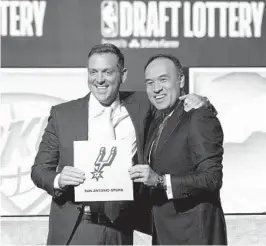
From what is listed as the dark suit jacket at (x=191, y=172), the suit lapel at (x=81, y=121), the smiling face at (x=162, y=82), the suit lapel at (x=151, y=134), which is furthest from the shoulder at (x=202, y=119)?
the suit lapel at (x=81, y=121)

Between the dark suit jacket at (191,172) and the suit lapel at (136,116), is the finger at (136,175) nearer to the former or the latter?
the dark suit jacket at (191,172)

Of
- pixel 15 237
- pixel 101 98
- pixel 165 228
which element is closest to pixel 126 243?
pixel 165 228

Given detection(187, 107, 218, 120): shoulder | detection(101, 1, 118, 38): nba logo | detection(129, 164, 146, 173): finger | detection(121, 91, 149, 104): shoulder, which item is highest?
detection(101, 1, 118, 38): nba logo

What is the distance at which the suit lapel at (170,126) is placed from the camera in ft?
12.5

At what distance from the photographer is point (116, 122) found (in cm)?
393

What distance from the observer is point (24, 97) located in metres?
6.56

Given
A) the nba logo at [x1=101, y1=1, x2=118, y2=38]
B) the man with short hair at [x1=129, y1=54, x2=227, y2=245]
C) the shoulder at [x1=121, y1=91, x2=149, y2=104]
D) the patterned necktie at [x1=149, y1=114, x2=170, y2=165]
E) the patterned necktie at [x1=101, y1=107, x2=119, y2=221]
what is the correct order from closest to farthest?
1. the man with short hair at [x1=129, y1=54, x2=227, y2=245]
2. the patterned necktie at [x1=101, y1=107, x2=119, y2=221]
3. the patterned necktie at [x1=149, y1=114, x2=170, y2=165]
4. the shoulder at [x1=121, y1=91, x2=149, y2=104]
5. the nba logo at [x1=101, y1=1, x2=118, y2=38]

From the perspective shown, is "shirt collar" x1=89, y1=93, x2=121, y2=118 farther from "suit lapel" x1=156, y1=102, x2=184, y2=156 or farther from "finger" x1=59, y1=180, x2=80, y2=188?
"finger" x1=59, y1=180, x2=80, y2=188

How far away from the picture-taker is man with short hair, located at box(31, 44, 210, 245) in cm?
380

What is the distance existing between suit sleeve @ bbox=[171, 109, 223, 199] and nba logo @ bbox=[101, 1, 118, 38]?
9.25ft

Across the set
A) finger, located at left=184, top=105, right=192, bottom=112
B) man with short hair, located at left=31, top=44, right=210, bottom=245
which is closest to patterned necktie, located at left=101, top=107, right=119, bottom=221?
man with short hair, located at left=31, top=44, right=210, bottom=245

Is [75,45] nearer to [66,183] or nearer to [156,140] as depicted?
[156,140]

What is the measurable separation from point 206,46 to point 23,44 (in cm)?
154

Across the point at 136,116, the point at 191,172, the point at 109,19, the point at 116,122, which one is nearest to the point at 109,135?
the point at 116,122
